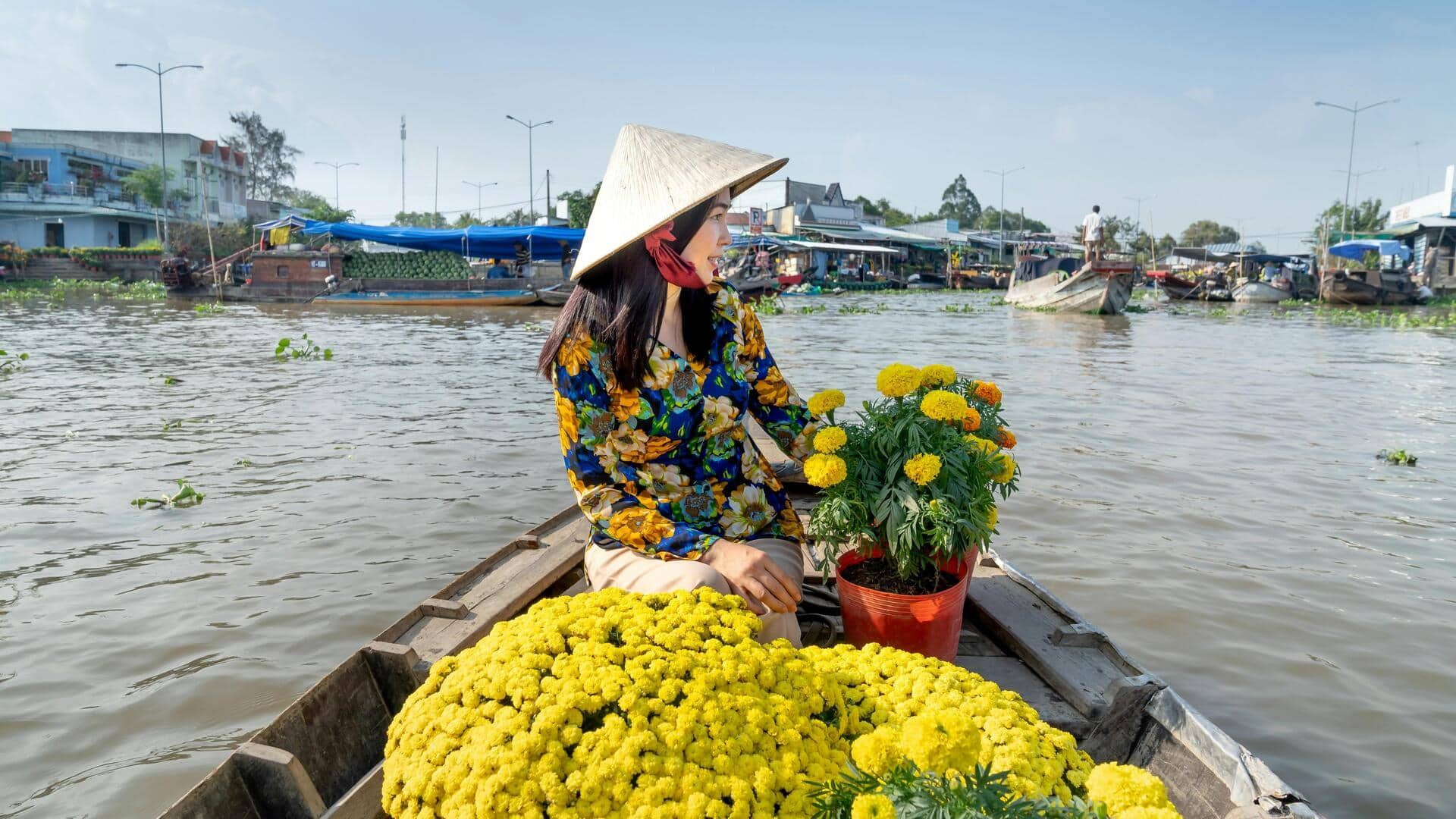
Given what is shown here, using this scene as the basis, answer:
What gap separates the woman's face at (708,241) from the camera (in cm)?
211

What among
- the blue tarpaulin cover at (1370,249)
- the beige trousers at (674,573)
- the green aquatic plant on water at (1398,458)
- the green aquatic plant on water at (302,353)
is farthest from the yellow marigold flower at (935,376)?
the blue tarpaulin cover at (1370,249)

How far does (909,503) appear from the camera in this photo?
216 cm

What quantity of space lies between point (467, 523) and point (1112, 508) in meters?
3.65

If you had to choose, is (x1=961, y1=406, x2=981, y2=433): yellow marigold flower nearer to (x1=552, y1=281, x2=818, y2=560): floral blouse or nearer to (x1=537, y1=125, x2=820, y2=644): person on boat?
(x1=552, y1=281, x2=818, y2=560): floral blouse

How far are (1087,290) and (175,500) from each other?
20.2 m

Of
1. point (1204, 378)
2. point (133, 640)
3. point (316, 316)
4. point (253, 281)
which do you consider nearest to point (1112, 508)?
point (133, 640)

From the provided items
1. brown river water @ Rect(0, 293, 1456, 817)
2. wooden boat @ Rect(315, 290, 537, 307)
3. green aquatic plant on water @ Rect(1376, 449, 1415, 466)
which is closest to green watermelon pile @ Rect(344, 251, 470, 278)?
wooden boat @ Rect(315, 290, 537, 307)

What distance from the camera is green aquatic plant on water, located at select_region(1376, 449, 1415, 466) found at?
226 inches

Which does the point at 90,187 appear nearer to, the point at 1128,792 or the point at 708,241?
the point at 708,241

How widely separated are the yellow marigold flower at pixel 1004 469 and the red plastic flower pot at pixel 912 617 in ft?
0.78

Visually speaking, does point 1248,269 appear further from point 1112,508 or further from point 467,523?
point 467,523

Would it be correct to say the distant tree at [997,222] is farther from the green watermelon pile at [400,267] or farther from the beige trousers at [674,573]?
the beige trousers at [674,573]

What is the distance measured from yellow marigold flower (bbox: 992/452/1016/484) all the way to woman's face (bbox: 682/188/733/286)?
90cm

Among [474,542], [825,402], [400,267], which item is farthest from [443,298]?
[825,402]
